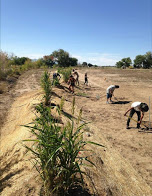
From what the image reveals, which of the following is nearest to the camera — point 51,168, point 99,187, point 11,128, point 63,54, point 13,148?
point 51,168

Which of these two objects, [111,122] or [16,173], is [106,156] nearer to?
[16,173]

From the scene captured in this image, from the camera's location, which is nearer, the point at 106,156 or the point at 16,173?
the point at 16,173

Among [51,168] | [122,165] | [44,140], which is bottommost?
[122,165]

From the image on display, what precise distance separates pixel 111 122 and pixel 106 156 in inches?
112

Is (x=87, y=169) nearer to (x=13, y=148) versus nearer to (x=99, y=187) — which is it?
(x=99, y=187)

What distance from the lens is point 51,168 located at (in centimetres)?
206

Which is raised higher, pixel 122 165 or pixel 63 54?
pixel 63 54

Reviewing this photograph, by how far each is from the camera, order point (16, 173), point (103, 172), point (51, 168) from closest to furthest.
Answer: point (51, 168)
point (16, 173)
point (103, 172)

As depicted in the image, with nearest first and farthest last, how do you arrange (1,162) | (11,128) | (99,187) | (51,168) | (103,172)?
(51,168) < (99,187) < (103,172) < (1,162) < (11,128)

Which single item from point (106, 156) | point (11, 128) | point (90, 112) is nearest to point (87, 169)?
point (106, 156)

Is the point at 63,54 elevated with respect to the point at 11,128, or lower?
elevated

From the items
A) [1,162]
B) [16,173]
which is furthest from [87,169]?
[1,162]

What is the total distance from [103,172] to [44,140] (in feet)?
5.91

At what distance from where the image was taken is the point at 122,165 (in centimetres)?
365
